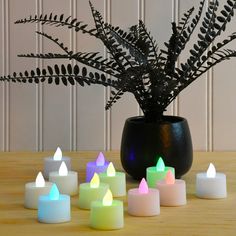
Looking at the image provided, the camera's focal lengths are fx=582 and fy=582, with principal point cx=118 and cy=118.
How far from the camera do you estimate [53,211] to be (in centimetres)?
91

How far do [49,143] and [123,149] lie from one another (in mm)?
535

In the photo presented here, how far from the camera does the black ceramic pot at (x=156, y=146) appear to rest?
46.4 inches

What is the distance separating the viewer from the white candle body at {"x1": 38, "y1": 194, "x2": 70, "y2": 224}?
2.98 ft

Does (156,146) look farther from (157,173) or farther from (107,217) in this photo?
(107,217)

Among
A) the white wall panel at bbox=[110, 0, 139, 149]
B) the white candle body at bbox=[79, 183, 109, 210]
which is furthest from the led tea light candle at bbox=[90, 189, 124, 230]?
the white wall panel at bbox=[110, 0, 139, 149]

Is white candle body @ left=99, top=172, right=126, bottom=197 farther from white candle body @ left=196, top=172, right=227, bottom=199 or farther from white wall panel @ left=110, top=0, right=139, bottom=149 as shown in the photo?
white wall panel @ left=110, top=0, right=139, bottom=149

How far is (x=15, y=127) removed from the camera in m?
1.72

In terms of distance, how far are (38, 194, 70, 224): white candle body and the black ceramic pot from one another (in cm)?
31

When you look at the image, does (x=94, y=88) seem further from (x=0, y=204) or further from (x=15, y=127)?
(x=0, y=204)

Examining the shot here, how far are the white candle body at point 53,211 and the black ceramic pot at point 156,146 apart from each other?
307 millimetres

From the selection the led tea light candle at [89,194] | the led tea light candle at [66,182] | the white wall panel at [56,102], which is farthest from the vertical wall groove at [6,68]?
the led tea light candle at [89,194]

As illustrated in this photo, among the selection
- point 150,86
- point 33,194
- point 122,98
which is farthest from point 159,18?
point 33,194

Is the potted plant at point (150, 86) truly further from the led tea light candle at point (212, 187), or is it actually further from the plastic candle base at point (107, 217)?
the plastic candle base at point (107, 217)

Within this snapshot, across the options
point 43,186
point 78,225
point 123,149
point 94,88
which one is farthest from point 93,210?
point 94,88
